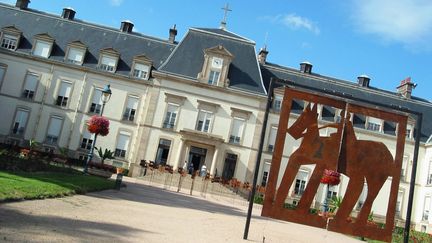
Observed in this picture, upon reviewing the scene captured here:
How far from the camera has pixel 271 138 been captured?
3691 centimetres

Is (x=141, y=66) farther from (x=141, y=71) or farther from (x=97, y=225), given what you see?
(x=97, y=225)

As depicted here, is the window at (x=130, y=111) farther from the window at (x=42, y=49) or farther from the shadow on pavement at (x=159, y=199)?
the shadow on pavement at (x=159, y=199)

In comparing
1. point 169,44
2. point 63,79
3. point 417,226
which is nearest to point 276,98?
point 169,44

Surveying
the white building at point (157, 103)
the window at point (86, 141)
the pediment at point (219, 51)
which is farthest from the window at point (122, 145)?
the pediment at point (219, 51)

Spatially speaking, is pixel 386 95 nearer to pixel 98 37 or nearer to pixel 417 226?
pixel 417 226

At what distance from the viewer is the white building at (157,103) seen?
35281mm

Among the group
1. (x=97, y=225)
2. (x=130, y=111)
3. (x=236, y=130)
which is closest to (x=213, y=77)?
(x=236, y=130)

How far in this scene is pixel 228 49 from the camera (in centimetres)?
3828

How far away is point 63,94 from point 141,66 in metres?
6.97

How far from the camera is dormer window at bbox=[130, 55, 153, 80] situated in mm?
37250

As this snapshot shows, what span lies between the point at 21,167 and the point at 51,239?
9.59 m

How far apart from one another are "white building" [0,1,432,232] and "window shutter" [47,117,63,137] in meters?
0.08

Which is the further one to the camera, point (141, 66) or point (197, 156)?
point (141, 66)

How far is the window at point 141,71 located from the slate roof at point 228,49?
2163 mm
